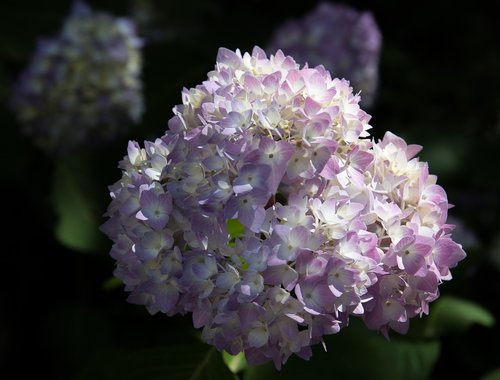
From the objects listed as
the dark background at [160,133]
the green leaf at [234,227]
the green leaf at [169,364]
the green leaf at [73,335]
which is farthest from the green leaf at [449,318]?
the green leaf at [73,335]

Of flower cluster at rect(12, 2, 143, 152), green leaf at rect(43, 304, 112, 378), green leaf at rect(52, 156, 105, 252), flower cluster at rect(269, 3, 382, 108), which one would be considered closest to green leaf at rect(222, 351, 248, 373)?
green leaf at rect(52, 156, 105, 252)

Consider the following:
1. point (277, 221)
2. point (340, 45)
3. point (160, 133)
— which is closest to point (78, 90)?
point (160, 133)

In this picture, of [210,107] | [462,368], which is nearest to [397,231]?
[210,107]

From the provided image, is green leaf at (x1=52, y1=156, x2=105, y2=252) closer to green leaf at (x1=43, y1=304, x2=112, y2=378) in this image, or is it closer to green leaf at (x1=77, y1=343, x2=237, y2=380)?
green leaf at (x1=43, y1=304, x2=112, y2=378)

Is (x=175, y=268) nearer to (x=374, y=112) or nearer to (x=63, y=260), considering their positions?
(x=63, y=260)

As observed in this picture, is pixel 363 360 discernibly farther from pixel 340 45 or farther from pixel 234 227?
pixel 340 45
